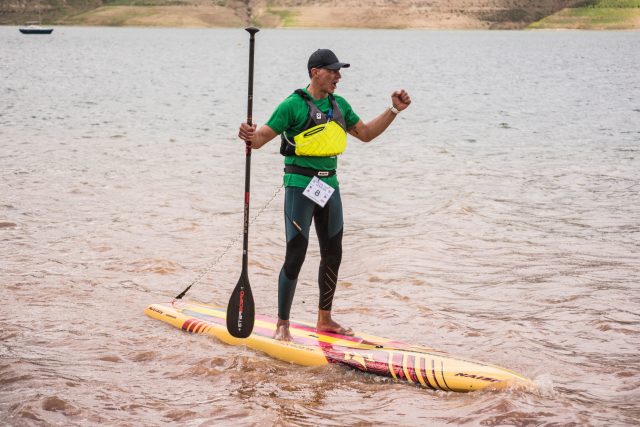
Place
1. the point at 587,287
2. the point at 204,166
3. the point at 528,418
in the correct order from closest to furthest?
the point at 528,418, the point at 587,287, the point at 204,166

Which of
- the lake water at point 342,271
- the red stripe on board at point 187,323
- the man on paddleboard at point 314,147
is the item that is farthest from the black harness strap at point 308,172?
the red stripe on board at point 187,323

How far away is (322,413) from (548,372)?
2.55 metres

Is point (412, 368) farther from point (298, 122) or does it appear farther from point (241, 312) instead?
point (298, 122)

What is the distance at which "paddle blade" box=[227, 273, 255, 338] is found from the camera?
8.65 m

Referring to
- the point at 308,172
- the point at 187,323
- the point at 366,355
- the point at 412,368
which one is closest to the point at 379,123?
the point at 308,172

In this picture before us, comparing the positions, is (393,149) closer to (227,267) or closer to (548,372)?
(227,267)

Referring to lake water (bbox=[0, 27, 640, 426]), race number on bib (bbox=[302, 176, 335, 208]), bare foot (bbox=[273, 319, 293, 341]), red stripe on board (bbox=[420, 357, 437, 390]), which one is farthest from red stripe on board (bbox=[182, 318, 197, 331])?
red stripe on board (bbox=[420, 357, 437, 390])

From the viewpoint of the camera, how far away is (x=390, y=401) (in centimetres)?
754

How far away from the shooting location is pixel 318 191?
26.6 feet

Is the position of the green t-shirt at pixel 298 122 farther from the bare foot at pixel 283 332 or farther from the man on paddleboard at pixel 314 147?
the bare foot at pixel 283 332

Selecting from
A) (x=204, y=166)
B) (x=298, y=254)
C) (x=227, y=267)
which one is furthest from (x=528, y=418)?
(x=204, y=166)

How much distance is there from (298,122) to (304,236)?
1.15 m

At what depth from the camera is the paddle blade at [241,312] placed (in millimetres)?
8648

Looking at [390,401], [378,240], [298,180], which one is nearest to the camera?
[390,401]
